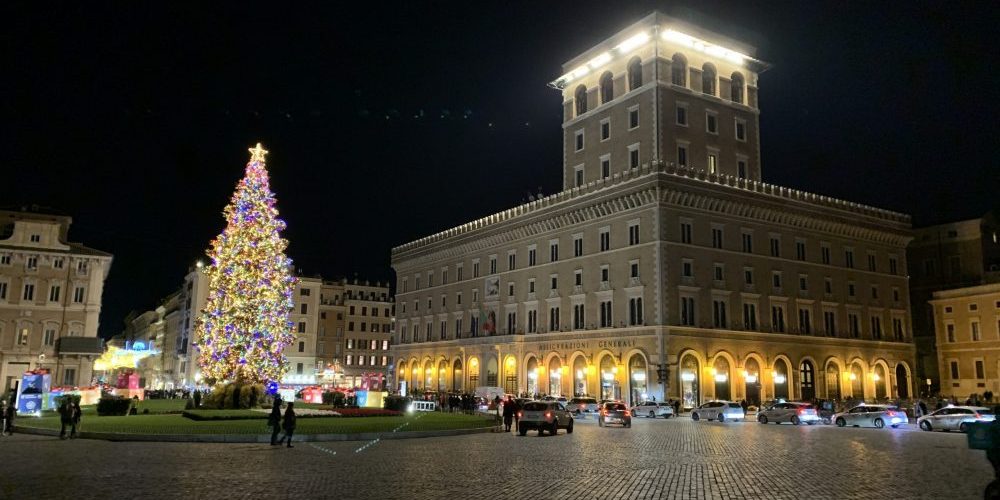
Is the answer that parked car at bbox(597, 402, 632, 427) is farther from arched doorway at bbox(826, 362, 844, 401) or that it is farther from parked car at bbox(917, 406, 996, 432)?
arched doorway at bbox(826, 362, 844, 401)

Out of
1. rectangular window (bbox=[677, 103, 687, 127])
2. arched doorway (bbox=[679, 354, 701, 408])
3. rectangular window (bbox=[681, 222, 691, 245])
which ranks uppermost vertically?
rectangular window (bbox=[677, 103, 687, 127])

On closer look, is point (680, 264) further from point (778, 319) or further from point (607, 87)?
point (607, 87)

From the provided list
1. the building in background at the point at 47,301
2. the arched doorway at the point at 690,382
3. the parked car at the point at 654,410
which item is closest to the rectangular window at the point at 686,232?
the arched doorway at the point at 690,382

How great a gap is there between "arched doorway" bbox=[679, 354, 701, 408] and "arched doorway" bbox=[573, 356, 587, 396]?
8462 mm

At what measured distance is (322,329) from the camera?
108 meters

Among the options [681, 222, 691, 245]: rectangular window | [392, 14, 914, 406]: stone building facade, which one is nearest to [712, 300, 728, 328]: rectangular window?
[392, 14, 914, 406]: stone building facade

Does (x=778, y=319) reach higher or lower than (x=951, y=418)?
higher

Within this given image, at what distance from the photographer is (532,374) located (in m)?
64.7

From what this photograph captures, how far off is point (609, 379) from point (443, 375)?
25273 millimetres

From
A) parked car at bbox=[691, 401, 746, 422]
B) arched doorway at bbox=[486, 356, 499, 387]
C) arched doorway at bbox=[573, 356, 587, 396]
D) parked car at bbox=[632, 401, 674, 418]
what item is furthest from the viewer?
arched doorway at bbox=[486, 356, 499, 387]

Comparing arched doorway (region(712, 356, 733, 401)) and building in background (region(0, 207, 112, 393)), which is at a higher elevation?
building in background (region(0, 207, 112, 393))

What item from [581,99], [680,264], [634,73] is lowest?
[680,264]

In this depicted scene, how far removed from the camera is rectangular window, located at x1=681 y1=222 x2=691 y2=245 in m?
54.7

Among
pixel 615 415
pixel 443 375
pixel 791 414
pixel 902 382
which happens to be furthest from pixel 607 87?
pixel 615 415
